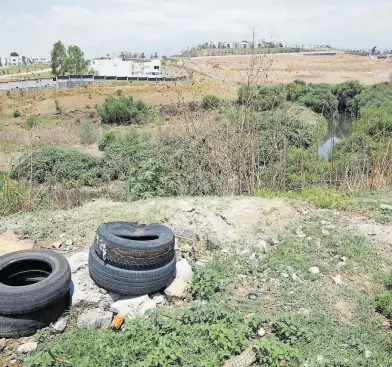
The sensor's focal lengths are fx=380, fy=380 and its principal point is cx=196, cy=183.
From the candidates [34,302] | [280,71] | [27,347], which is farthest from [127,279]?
[280,71]

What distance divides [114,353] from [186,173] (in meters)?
4.49

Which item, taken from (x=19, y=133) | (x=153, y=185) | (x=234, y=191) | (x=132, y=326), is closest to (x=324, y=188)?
(x=234, y=191)

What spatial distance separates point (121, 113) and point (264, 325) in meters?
29.4

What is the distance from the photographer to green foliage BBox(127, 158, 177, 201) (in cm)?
645

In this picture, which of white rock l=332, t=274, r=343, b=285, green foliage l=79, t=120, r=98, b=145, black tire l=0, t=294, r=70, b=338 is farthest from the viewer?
green foliage l=79, t=120, r=98, b=145

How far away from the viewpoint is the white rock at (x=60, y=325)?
10.9ft

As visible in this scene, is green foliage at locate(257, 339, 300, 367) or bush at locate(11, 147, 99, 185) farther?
bush at locate(11, 147, 99, 185)

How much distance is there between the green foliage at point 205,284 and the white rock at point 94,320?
85 centimetres

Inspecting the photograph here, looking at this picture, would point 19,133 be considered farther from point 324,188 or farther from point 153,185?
point 324,188

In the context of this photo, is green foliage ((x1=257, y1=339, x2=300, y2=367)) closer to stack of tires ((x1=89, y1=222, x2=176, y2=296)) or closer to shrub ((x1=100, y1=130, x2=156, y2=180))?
stack of tires ((x1=89, y1=222, x2=176, y2=296))

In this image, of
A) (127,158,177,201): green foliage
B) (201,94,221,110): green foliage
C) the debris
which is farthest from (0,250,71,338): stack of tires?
(201,94,221,110): green foliage

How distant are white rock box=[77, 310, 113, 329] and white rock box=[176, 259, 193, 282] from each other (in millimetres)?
890

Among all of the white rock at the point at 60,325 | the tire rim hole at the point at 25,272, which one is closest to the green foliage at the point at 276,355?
the white rock at the point at 60,325

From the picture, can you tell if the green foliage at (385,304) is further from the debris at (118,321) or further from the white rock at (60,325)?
the white rock at (60,325)
